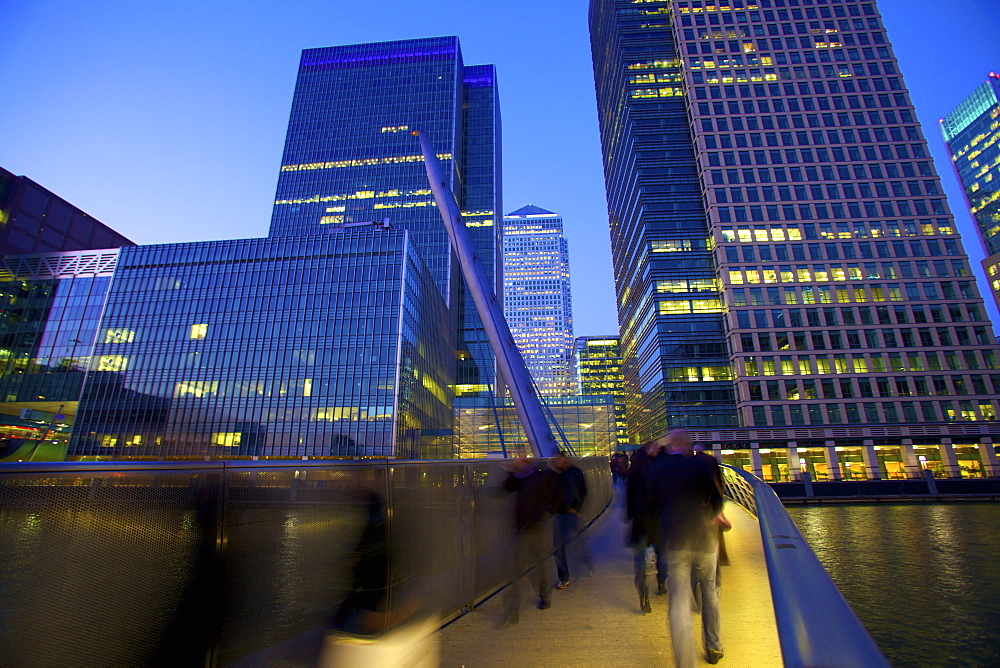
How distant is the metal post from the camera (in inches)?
690

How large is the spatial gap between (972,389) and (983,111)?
14303 centimetres

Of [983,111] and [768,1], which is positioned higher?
[983,111]

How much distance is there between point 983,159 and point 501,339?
19483cm

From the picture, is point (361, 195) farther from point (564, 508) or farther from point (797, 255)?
point (564, 508)

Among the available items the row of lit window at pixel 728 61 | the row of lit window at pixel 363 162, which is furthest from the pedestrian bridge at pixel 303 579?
the row of lit window at pixel 363 162

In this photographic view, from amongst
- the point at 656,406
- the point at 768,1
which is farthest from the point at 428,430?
the point at 768,1

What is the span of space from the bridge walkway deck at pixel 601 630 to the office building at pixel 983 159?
559ft

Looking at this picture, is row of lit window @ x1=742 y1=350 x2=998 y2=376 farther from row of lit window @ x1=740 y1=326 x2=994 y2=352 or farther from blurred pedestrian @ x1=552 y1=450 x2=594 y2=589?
blurred pedestrian @ x1=552 y1=450 x2=594 y2=589

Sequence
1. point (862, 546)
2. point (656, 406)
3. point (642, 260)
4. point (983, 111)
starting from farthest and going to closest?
1. point (983, 111)
2. point (642, 260)
3. point (656, 406)
4. point (862, 546)

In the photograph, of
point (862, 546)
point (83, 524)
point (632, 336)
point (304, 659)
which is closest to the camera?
point (83, 524)

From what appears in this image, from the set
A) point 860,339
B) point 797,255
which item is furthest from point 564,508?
point 797,255

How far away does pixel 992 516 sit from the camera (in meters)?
21.5

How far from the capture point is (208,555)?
326cm

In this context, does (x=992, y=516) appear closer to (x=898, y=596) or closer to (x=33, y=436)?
(x=898, y=596)
